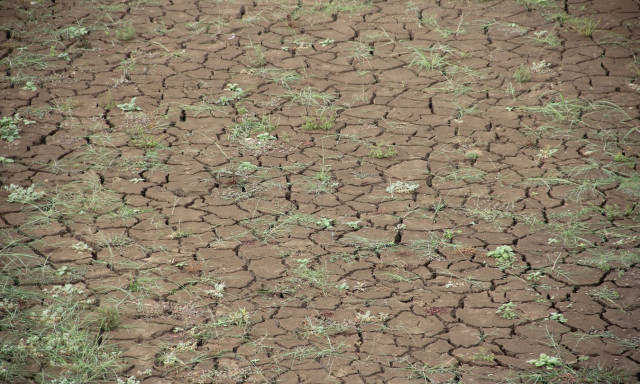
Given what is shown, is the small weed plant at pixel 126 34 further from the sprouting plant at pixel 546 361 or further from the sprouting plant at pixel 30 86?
the sprouting plant at pixel 546 361

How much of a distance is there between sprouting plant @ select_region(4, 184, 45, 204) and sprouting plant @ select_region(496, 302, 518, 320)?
3196 millimetres

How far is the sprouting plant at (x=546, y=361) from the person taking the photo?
4.44 meters

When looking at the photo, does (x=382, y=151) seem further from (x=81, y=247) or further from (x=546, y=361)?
(x=546, y=361)

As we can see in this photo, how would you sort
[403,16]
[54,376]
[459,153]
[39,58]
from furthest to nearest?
[403,16] → [39,58] → [459,153] → [54,376]

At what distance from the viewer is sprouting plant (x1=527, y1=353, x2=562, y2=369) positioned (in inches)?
175

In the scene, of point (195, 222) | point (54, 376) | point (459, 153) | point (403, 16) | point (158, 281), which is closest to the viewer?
point (54, 376)

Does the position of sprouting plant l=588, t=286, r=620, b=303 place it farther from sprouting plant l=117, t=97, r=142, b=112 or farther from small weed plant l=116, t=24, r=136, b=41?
small weed plant l=116, t=24, r=136, b=41

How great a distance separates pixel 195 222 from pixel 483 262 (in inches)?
75.2

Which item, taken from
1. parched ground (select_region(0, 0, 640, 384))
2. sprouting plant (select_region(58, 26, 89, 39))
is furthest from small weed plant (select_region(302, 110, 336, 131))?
sprouting plant (select_region(58, 26, 89, 39))

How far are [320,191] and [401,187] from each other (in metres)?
0.57

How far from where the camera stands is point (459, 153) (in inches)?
257

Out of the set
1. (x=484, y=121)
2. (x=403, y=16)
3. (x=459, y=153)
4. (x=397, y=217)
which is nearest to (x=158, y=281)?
(x=397, y=217)

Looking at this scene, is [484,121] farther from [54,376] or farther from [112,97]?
[54,376]

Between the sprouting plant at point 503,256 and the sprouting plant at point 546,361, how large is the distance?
88 centimetres
